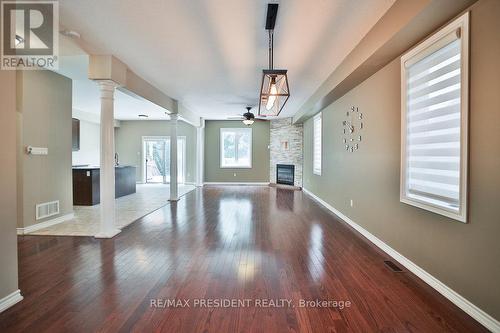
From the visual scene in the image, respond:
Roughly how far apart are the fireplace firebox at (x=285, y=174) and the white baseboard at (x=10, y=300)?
343 inches

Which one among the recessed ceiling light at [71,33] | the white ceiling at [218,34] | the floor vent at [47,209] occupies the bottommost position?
the floor vent at [47,209]

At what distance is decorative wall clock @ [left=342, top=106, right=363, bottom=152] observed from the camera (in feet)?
13.8

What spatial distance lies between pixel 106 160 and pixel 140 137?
7.85 meters

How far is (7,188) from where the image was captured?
203 cm

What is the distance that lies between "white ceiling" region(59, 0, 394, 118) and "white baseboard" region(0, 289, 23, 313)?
2.75 metres

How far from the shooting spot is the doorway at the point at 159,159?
11047mm

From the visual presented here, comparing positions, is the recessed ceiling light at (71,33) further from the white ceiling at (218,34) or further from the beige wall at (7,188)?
the beige wall at (7,188)

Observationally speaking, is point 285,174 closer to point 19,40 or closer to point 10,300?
point 19,40

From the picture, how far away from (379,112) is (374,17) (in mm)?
1249

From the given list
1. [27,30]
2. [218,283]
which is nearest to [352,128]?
[218,283]

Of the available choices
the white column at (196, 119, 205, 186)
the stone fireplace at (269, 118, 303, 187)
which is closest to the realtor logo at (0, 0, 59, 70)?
the white column at (196, 119, 205, 186)

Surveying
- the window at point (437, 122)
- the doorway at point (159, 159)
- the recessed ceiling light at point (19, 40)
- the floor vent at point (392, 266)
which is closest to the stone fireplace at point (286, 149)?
the doorway at point (159, 159)

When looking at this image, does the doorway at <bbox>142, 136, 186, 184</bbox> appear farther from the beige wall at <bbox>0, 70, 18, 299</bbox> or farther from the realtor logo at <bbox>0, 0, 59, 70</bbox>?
the beige wall at <bbox>0, 70, 18, 299</bbox>

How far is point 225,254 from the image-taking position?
3131 mm
